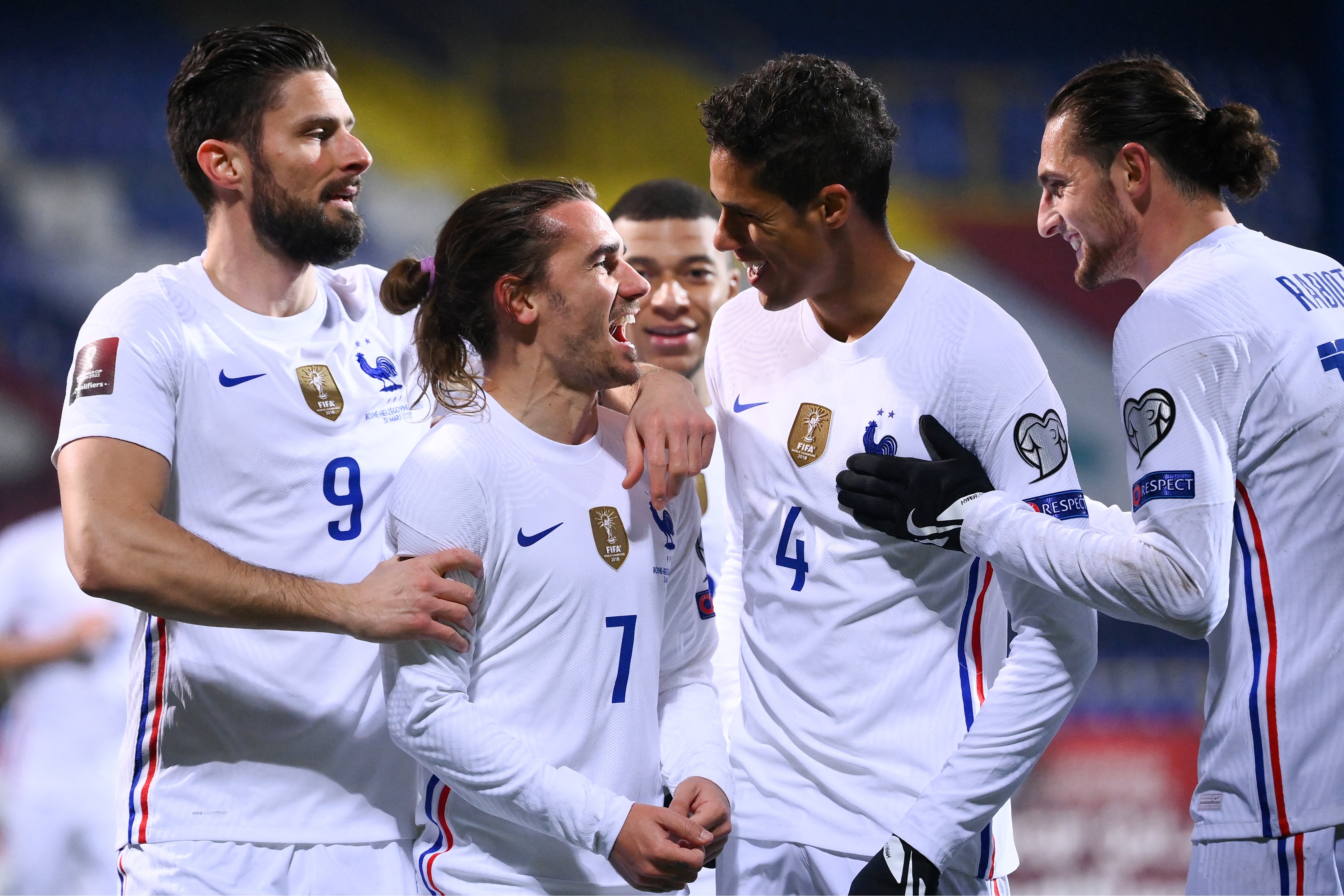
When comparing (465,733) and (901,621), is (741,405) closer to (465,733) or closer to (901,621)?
(901,621)

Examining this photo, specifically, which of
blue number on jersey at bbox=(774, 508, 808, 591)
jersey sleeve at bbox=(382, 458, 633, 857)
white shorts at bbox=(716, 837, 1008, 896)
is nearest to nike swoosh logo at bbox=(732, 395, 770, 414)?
blue number on jersey at bbox=(774, 508, 808, 591)

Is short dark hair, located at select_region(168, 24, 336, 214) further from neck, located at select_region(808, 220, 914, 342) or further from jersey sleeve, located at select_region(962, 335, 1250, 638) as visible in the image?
jersey sleeve, located at select_region(962, 335, 1250, 638)

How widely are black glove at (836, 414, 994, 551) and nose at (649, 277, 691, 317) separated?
1670mm

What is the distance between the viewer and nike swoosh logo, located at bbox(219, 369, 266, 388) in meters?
2.24

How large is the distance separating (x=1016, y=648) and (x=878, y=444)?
0.41m

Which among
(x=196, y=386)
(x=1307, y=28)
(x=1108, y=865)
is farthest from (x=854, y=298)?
(x=1307, y=28)

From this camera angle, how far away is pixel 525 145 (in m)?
5.57

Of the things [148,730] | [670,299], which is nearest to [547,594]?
[148,730]

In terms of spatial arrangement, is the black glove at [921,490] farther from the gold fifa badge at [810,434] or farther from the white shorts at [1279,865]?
the white shorts at [1279,865]

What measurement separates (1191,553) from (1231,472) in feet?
0.59

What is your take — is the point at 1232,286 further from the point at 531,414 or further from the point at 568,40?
the point at 568,40

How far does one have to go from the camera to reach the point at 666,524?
213cm

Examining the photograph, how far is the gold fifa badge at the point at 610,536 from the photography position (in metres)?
2.01

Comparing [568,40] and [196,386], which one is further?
[568,40]
